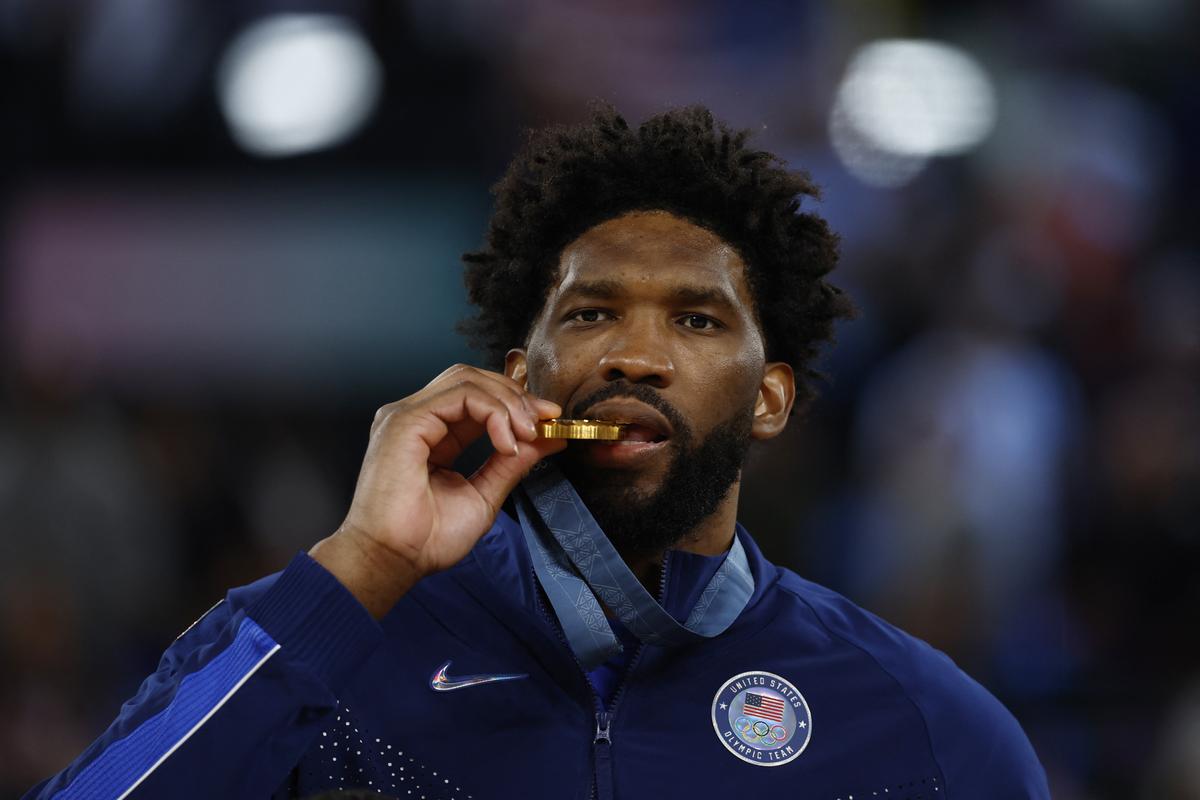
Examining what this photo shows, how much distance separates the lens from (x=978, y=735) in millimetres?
3154

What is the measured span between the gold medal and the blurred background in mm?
3976

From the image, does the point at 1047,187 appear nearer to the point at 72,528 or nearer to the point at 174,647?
the point at 72,528

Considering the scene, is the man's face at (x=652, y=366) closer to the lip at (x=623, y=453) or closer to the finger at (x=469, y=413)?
the lip at (x=623, y=453)

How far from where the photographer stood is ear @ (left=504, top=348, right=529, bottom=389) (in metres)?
3.47

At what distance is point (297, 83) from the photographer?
824cm

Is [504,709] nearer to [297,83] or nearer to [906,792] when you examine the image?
[906,792]

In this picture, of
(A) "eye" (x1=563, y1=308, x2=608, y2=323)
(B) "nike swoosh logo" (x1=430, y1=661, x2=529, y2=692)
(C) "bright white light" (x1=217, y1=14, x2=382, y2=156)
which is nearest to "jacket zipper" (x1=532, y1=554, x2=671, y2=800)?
(B) "nike swoosh logo" (x1=430, y1=661, x2=529, y2=692)

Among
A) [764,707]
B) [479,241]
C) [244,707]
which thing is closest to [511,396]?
[244,707]

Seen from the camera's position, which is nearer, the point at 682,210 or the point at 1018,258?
the point at 682,210

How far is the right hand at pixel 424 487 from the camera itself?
2678 mm

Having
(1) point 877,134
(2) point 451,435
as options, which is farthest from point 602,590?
(1) point 877,134

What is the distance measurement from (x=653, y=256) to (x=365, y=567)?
91 centimetres

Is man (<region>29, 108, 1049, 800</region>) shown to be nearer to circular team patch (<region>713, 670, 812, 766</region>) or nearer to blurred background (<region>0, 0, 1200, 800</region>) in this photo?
circular team patch (<region>713, 670, 812, 766</region>)

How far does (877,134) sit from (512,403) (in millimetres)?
5765
